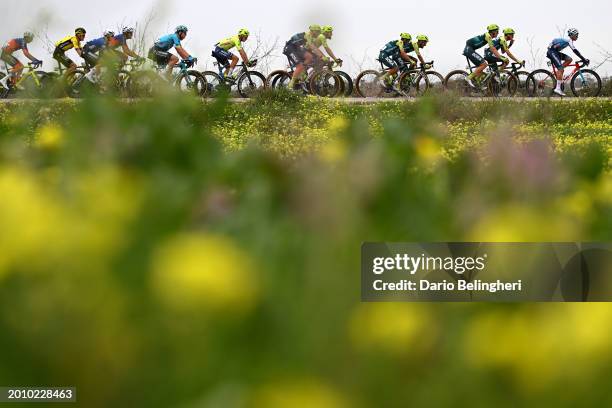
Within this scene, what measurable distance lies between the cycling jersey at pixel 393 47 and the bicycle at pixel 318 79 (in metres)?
1.00

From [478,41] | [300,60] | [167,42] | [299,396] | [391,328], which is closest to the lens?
[299,396]

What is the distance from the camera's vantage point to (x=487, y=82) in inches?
576

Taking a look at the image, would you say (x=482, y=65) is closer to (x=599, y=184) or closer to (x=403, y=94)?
(x=403, y=94)

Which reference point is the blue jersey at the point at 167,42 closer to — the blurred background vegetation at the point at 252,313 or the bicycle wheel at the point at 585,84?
the bicycle wheel at the point at 585,84

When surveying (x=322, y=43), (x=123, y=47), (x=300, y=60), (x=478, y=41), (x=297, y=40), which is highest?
(x=478, y=41)

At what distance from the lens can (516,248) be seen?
95cm

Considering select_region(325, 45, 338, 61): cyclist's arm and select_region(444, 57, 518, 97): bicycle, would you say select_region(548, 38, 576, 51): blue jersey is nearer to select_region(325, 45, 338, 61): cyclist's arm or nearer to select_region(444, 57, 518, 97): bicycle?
select_region(444, 57, 518, 97): bicycle

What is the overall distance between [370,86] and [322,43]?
2.09 m

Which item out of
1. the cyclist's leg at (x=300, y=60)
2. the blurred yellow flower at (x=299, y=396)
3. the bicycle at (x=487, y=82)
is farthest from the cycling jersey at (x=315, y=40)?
the blurred yellow flower at (x=299, y=396)

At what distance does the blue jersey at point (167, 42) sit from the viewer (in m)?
12.6

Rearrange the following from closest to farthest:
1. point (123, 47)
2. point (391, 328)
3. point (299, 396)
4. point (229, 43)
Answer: point (299, 396), point (391, 328), point (123, 47), point (229, 43)

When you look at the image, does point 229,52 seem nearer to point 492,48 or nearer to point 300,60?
point 300,60

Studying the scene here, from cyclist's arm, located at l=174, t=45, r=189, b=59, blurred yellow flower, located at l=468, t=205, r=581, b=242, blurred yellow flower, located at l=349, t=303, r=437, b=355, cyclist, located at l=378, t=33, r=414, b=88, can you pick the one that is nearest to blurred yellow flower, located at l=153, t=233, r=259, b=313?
blurred yellow flower, located at l=349, t=303, r=437, b=355

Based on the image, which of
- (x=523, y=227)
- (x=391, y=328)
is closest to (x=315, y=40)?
(x=523, y=227)
